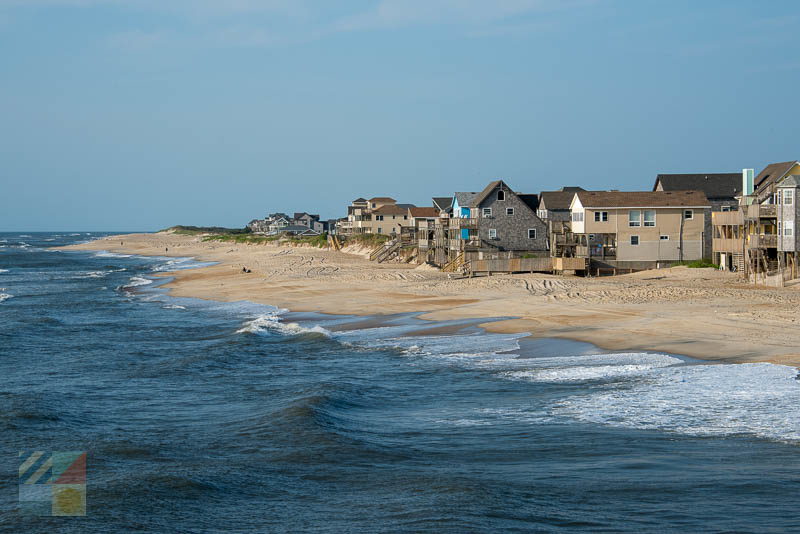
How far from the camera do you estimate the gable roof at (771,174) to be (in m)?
57.8

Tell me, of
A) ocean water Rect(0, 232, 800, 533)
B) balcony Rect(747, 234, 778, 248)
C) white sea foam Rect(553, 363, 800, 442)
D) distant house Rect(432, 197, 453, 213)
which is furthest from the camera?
distant house Rect(432, 197, 453, 213)

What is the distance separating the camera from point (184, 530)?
13.7 m

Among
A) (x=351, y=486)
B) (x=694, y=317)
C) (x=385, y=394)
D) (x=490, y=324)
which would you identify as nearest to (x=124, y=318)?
(x=490, y=324)

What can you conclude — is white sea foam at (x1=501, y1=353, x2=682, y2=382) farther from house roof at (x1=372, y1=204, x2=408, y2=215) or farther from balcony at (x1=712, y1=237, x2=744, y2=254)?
house roof at (x1=372, y1=204, x2=408, y2=215)

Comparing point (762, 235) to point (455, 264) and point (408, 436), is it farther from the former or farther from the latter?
point (408, 436)

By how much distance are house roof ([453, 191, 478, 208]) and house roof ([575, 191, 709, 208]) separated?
42.7ft

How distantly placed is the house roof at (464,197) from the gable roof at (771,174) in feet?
74.6

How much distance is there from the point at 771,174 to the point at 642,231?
1219 centimetres

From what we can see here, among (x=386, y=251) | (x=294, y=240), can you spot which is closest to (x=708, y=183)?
(x=386, y=251)

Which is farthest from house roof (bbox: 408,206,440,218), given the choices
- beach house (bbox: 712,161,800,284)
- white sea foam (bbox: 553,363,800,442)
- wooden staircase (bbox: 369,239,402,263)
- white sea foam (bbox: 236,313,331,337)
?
white sea foam (bbox: 553,363,800,442)

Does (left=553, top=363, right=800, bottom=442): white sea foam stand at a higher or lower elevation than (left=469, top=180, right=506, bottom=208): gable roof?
lower

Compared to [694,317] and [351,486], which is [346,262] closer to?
[694,317]

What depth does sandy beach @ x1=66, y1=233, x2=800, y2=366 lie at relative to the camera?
29.1 metres

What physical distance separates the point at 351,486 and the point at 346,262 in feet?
234
